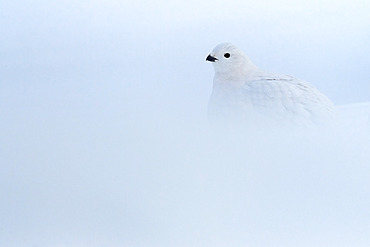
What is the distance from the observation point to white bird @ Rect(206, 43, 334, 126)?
2.40 metres

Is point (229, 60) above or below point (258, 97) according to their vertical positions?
above

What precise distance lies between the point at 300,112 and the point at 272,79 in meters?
0.19

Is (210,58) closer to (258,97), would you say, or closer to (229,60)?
(229,60)

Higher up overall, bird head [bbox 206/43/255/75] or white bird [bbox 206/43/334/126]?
bird head [bbox 206/43/255/75]

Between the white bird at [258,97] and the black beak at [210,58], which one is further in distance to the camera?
the black beak at [210,58]


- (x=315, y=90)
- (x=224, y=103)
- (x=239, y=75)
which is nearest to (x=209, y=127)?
(x=224, y=103)

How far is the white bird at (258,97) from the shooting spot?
240cm

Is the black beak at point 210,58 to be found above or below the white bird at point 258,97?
above

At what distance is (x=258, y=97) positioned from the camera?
242 centimetres

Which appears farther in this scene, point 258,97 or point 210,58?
point 210,58

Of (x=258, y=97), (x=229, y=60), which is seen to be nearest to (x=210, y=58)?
(x=229, y=60)

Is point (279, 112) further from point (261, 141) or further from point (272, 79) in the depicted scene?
point (261, 141)

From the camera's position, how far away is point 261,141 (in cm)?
207

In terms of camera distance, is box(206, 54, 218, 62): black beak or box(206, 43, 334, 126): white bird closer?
box(206, 43, 334, 126): white bird
